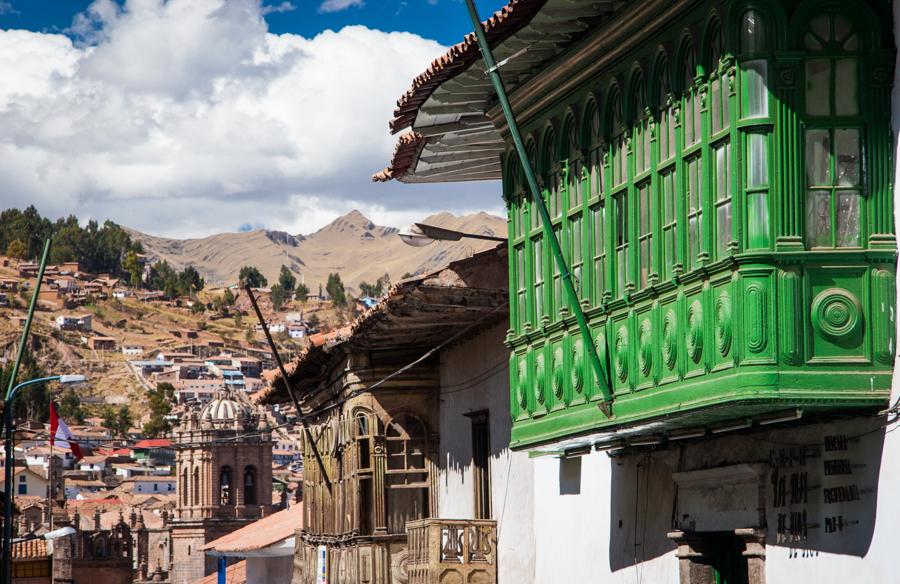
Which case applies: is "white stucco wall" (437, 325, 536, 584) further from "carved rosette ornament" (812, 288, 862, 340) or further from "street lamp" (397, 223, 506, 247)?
"carved rosette ornament" (812, 288, 862, 340)

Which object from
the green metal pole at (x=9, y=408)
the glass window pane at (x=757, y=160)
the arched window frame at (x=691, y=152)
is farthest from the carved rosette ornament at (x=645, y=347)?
the green metal pole at (x=9, y=408)

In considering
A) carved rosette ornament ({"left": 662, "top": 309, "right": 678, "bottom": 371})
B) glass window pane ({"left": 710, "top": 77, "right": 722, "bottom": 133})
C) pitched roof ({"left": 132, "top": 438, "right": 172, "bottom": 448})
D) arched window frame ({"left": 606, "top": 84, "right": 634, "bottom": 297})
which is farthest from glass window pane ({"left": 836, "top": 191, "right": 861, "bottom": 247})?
pitched roof ({"left": 132, "top": 438, "right": 172, "bottom": 448})

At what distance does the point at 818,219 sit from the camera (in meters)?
10.8

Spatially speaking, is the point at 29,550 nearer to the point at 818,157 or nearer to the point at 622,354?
the point at 622,354

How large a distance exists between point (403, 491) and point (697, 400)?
12441mm

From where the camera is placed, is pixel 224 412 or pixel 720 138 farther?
pixel 224 412

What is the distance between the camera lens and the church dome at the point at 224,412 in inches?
4420

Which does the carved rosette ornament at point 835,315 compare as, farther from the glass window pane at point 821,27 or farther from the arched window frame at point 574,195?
the arched window frame at point 574,195

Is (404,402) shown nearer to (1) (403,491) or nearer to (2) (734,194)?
(1) (403,491)

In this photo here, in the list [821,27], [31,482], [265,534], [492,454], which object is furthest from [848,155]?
[31,482]

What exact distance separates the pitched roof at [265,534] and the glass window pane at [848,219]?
2269 cm

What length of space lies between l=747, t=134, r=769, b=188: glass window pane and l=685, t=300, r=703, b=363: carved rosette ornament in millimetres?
1029

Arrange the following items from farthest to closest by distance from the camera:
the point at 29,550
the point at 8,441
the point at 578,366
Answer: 1. the point at 29,550
2. the point at 8,441
3. the point at 578,366

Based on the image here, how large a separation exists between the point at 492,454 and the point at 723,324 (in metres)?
9.42
